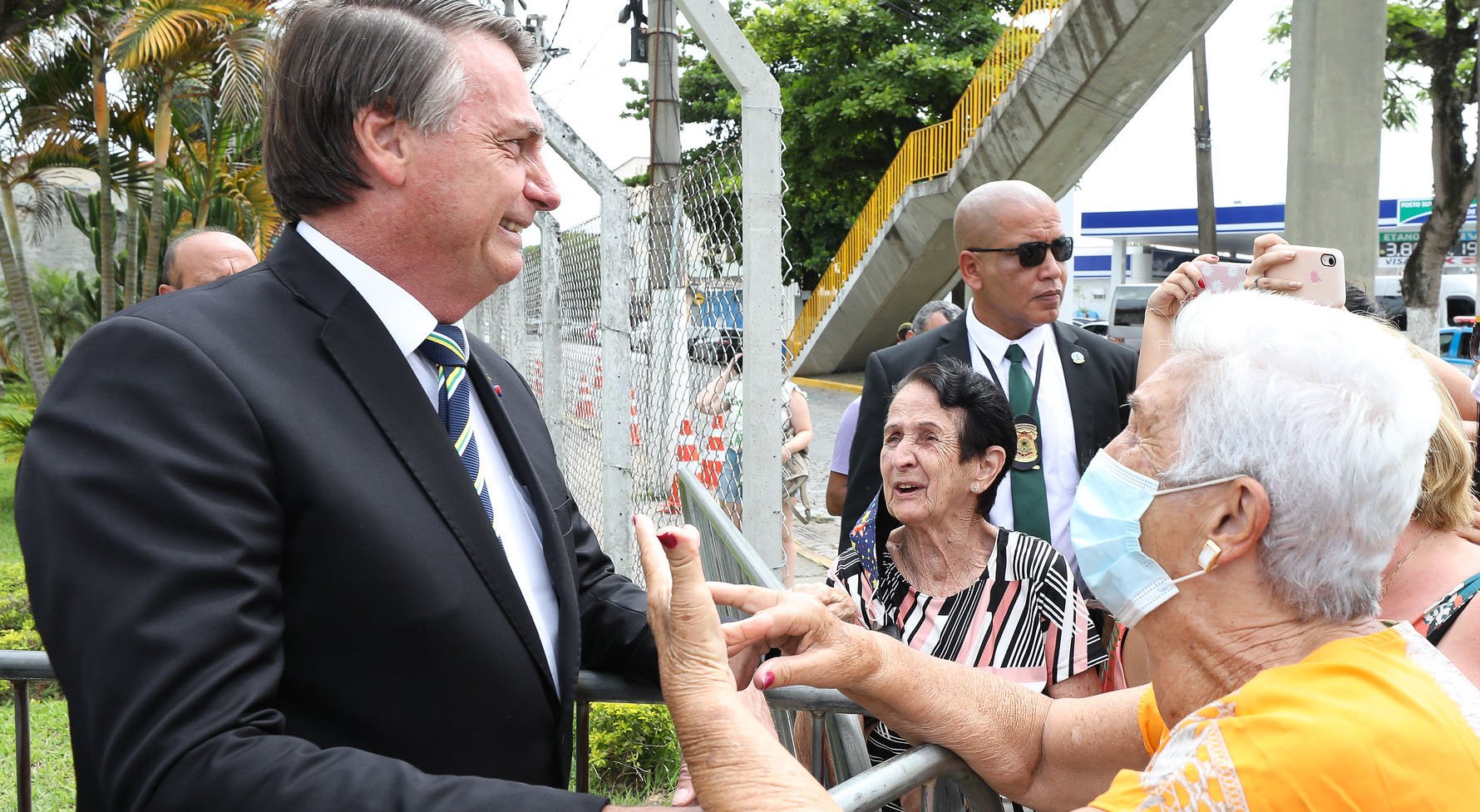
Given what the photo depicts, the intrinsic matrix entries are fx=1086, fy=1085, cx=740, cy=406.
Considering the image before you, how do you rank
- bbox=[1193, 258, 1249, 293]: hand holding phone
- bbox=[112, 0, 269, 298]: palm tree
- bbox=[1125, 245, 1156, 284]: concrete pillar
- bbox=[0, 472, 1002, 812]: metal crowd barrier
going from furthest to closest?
1. bbox=[1125, 245, 1156, 284]: concrete pillar
2. bbox=[112, 0, 269, 298]: palm tree
3. bbox=[1193, 258, 1249, 293]: hand holding phone
4. bbox=[0, 472, 1002, 812]: metal crowd barrier

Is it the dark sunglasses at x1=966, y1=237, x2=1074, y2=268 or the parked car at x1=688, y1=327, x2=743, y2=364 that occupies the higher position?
the dark sunglasses at x1=966, y1=237, x2=1074, y2=268

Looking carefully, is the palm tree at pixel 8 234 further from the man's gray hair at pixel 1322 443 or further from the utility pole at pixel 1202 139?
the utility pole at pixel 1202 139

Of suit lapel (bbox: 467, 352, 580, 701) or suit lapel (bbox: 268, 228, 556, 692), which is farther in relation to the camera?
suit lapel (bbox: 467, 352, 580, 701)

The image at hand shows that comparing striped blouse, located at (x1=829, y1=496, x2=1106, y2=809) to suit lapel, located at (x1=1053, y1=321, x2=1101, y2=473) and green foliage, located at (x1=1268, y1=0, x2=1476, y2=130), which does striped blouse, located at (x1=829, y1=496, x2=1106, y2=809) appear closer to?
suit lapel, located at (x1=1053, y1=321, x2=1101, y2=473)

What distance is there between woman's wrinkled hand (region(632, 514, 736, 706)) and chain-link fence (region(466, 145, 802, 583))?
148 centimetres

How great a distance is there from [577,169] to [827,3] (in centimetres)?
2317

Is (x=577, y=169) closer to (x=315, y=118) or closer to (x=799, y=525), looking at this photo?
(x=315, y=118)

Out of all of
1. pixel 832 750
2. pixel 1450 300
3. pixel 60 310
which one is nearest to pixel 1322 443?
pixel 832 750

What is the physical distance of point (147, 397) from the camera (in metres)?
1.15

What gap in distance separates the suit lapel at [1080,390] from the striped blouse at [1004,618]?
2.39 ft

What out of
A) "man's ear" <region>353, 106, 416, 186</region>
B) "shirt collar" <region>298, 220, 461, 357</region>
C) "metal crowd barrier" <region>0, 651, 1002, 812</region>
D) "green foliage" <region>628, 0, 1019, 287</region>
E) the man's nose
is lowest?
"metal crowd barrier" <region>0, 651, 1002, 812</region>

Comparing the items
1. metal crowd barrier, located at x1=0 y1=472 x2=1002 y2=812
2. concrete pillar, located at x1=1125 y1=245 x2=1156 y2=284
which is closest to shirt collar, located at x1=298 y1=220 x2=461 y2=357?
metal crowd barrier, located at x1=0 y1=472 x2=1002 y2=812

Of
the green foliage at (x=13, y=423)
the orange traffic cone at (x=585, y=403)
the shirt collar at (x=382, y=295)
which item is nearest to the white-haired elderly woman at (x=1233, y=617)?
the shirt collar at (x=382, y=295)

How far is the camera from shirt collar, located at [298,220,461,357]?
4.80 feet
